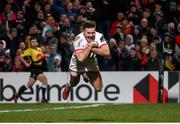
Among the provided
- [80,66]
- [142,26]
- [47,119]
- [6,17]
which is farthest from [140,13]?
[47,119]

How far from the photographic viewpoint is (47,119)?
1407 centimetres

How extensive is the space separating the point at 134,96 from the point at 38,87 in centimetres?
306

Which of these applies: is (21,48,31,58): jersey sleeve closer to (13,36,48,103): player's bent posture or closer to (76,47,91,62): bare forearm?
(13,36,48,103): player's bent posture

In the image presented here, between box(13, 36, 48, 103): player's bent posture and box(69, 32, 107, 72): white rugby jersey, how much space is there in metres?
5.22

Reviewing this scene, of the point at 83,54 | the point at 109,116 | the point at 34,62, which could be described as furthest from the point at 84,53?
the point at 34,62

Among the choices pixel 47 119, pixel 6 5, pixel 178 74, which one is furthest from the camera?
pixel 6 5

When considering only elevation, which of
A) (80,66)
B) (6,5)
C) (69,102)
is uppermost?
(6,5)

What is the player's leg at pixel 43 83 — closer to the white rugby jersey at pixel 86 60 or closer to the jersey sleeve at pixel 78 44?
the white rugby jersey at pixel 86 60

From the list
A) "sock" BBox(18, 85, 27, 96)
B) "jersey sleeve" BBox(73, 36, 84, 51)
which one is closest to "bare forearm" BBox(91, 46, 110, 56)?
"jersey sleeve" BBox(73, 36, 84, 51)

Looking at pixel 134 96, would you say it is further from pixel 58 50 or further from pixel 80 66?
pixel 80 66

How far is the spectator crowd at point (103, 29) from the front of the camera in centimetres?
2233

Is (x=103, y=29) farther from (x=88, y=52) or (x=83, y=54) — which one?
(x=88, y=52)

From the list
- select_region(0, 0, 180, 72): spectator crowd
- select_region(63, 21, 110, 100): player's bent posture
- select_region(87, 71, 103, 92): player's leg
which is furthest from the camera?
select_region(0, 0, 180, 72): spectator crowd

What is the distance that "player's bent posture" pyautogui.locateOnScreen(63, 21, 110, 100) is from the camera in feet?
47.4
